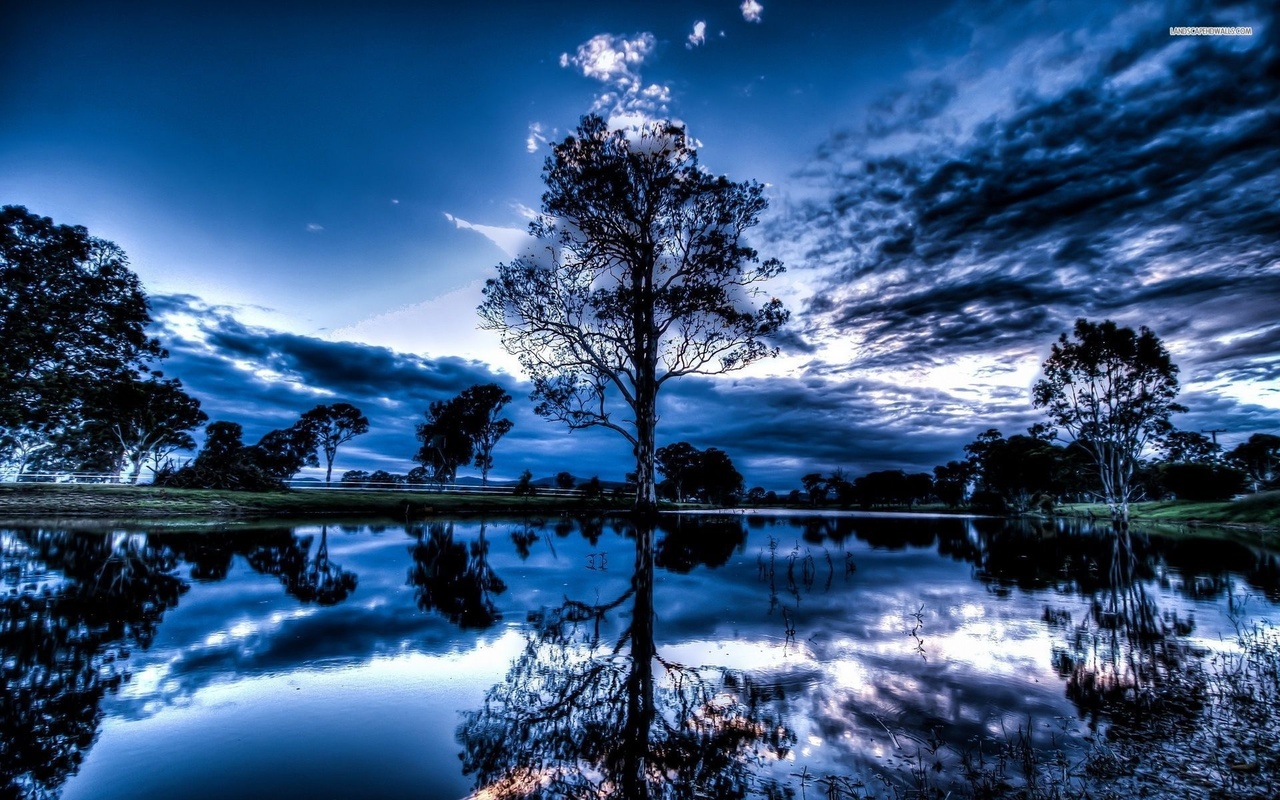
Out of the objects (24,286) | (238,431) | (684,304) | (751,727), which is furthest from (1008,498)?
(238,431)

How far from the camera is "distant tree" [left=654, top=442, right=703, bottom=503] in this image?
3925 inches

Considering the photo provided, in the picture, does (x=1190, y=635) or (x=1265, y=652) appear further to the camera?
(x=1190, y=635)

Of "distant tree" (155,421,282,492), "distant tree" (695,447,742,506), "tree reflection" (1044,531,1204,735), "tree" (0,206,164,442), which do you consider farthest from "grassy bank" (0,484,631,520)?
"distant tree" (695,447,742,506)

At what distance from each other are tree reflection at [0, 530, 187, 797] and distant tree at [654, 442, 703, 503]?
295ft

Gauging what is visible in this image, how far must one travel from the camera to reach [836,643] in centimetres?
593

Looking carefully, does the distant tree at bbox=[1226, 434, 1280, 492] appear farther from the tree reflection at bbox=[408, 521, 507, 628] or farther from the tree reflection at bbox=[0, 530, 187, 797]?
the tree reflection at bbox=[0, 530, 187, 797]

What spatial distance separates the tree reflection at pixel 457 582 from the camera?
728 centimetres

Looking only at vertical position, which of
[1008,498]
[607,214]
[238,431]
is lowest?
[1008,498]

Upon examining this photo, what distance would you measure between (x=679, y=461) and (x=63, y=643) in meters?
96.4

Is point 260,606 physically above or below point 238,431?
below

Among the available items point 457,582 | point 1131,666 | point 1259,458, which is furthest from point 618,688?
point 1259,458

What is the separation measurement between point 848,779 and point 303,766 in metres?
3.26

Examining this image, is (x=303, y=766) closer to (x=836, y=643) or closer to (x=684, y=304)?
(x=836, y=643)

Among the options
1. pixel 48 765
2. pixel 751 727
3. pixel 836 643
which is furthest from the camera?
pixel 836 643
